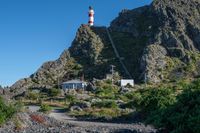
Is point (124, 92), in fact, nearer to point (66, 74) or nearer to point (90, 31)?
point (66, 74)

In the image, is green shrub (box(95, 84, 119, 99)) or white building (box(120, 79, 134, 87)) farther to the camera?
white building (box(120, 79, 134, 87))

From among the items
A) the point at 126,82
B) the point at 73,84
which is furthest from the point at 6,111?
the point at 73,84

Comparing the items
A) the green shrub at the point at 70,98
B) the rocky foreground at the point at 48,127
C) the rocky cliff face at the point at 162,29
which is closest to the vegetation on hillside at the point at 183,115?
the rocky foreground at the point at 48,127

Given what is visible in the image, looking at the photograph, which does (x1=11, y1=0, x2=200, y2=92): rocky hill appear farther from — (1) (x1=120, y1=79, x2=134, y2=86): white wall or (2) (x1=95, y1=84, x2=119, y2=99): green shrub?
(2) (x1=95, y1=84, x2=119, y2=99): green shrub

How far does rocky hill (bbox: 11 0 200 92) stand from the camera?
12588 centimetres

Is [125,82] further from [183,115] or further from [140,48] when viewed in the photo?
[183,115]

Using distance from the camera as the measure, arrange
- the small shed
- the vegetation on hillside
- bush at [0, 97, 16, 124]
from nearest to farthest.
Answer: the vegetation on hillside, bush at [0, 97, 16, 124], the small shed

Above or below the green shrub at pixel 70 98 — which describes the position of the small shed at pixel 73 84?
above

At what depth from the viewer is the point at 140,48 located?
140m

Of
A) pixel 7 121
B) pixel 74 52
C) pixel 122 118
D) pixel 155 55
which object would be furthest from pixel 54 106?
pixel 74 52

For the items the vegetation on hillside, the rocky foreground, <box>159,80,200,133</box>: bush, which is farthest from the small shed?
<box>159,80,200,133</box>: bush

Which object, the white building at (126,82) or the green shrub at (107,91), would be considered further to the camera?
the white building at (126,82)

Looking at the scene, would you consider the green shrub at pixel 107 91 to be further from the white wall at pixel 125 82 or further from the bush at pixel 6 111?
the bush at pixel 6 111

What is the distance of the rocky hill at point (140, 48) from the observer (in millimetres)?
125875
